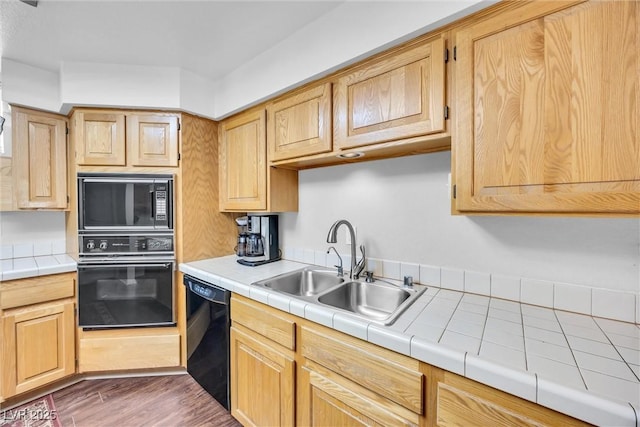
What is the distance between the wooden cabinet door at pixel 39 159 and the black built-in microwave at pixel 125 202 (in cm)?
47

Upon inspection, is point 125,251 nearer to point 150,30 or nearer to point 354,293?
point 150,30

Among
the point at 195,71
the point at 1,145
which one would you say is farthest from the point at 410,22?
the point at 1,145

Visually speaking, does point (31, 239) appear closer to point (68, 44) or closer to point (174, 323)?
point (174, 323)

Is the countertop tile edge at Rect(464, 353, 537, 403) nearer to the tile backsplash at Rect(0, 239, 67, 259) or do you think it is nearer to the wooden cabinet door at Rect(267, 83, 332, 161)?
Result: the wooden cabinet door at Rect(267, 83, 332, 161)

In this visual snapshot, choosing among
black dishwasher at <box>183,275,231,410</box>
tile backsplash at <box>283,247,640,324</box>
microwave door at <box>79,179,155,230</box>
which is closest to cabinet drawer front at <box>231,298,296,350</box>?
black dishwasher at <box>183,275,231,410</box>

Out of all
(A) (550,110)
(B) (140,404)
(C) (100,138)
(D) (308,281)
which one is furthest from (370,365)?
(C) (100,138)

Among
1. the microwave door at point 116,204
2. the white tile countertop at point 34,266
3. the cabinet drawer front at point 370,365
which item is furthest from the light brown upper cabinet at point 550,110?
the white tile countertop at point 34,266

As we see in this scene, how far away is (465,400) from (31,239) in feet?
10.5

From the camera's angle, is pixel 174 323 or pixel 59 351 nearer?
pixel 59 351

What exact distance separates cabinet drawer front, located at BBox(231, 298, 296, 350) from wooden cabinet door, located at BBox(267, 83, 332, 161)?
2.94 feet

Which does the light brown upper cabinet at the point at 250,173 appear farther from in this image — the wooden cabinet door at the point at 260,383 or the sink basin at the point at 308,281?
the wooden cabinet door at the point at 260,383

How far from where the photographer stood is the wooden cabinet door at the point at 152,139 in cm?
202

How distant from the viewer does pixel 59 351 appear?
75.8 inches

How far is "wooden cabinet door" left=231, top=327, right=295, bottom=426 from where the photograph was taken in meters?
1.29
